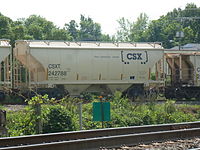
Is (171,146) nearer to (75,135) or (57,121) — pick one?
(75,135)

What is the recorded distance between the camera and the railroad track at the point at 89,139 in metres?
8.70

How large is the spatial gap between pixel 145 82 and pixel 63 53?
6.00 m

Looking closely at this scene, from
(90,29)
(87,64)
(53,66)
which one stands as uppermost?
(90,29)

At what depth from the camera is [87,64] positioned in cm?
2542

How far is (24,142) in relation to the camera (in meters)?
9.54

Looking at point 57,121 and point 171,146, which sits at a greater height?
point 57,121

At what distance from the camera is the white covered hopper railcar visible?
24438 mm

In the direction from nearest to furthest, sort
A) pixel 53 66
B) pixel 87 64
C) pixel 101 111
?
pixel 101 111
pixel 53 66
pixel 87 64

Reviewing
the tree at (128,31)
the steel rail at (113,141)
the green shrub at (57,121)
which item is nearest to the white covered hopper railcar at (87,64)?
the green shrub at (57,121)

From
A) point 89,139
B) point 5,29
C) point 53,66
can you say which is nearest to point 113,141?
Answer: point 89,139

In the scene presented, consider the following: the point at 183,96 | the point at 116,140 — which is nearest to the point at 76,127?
the point at 116,140

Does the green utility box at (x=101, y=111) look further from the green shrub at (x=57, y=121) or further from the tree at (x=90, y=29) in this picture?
the tree at (x=90, y=29)

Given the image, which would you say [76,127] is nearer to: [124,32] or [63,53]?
[63,53]

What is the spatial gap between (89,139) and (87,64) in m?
16.3
